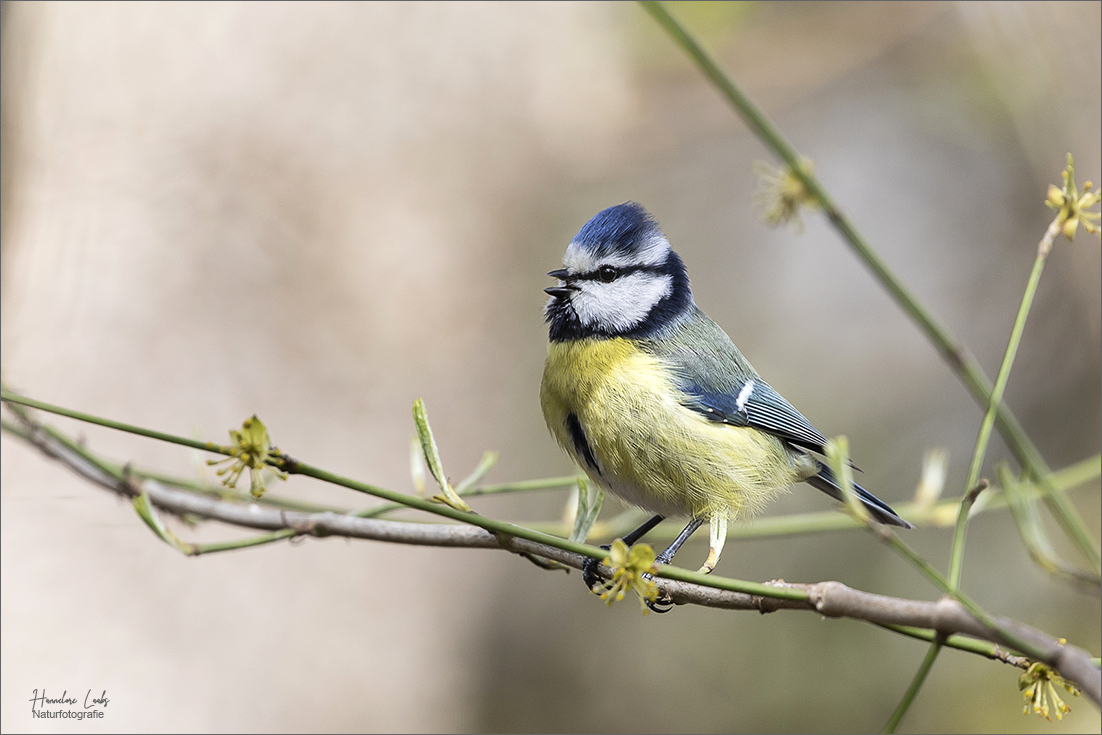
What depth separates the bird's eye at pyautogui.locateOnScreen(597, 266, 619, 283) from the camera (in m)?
1.23

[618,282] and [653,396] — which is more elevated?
[618,282]

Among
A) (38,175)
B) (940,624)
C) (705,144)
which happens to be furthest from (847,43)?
(940,624)

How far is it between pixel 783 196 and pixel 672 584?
1.32 feet

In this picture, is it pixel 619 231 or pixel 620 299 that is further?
pixel 620 299

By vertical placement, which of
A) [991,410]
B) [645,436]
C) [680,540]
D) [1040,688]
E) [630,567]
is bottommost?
[1040,688]

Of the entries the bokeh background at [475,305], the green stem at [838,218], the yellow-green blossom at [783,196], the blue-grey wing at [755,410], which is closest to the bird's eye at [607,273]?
the blue-grey wing at [755,410]

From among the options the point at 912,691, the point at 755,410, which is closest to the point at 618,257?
the point at 755,410

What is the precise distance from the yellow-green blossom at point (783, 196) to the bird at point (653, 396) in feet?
0.92

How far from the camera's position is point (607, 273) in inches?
48.6

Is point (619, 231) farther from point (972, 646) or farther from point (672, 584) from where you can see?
point (972, 646)

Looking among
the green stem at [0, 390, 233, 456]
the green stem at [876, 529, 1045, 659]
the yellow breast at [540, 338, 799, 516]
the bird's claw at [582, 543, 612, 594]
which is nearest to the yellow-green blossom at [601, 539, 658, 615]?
the green stem at [876, 529, 1045, 659]

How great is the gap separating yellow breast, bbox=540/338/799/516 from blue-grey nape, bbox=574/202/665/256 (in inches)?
6.2

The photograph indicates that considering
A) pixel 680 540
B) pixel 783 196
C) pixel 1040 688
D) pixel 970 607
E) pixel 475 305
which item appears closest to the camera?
pixel 970 607

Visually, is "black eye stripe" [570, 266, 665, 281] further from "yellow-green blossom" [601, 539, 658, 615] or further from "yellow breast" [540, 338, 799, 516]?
"yellow-green blossom" [601, 539, 658, 615]
